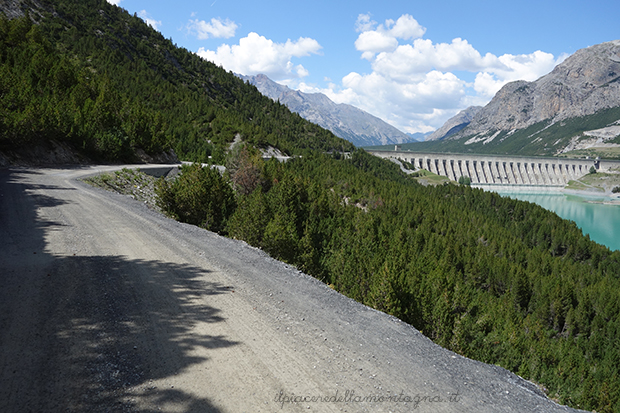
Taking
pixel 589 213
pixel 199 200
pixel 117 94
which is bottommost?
pixel 589 213

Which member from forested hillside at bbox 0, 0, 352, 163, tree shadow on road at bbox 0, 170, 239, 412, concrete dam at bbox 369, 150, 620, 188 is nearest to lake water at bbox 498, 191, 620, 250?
concrete dam at bbox 369, 150, 620, 188

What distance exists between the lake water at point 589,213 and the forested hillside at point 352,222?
866 inches

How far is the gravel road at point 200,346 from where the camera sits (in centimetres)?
473

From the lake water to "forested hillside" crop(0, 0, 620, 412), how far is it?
72.2ft

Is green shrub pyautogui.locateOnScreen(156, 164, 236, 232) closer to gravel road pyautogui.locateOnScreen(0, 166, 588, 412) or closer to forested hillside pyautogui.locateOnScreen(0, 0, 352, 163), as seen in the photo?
gravel road pyautogui.locateOnScreen(0, 166, 588, 412)

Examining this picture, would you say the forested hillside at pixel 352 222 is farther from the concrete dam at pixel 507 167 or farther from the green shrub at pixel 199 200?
the concrete dam at pixel 507 167

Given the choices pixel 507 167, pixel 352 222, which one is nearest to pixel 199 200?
pixel 352 222

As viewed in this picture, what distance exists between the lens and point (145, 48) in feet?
259

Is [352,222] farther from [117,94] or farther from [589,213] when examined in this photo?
[589,213]

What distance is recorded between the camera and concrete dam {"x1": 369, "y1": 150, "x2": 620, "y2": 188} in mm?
152500

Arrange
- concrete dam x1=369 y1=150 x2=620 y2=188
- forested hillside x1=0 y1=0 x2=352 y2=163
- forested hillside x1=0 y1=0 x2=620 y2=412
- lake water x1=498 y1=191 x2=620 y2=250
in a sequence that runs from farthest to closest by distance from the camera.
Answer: concrete dam x1=369 y1=150 x2=620 y2=188 → lake water x1=498 y1=191 x2=620 y2=250 → forested hillside x1=0 y1=0 x2=352 y2=163 → forested hillside x1=0 y1=0 x2=620 y2=412

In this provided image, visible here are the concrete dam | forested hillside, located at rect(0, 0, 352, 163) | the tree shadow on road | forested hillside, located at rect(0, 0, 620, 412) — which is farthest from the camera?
the concrete dam

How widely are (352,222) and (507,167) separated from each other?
155891 millimetres

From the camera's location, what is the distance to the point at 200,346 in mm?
5785
